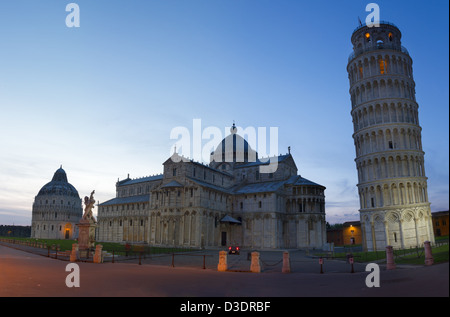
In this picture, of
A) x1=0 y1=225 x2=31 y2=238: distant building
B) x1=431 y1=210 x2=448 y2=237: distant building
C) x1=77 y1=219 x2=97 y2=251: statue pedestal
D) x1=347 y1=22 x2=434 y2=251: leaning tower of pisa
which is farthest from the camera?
x1=0 y1=225 x2=31 y2=238: distant building

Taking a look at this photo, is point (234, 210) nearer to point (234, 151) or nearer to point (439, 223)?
point (234, 151)

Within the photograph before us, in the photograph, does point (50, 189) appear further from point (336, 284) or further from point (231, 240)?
point (336, 284)

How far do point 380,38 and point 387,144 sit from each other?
703 inches

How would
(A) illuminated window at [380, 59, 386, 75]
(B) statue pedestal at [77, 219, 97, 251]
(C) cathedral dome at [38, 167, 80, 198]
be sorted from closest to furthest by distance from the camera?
(B) statue pedestal at [77, 219, 97, 251] < (A) illuminated window at [380, 59, 386, 75] < (C) cathedral dome at [38, 167, 80, 198]

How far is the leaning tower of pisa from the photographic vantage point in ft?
146

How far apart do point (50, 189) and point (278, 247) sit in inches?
4293

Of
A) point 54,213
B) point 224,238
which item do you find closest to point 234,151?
point 224,238

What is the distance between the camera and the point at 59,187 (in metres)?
132

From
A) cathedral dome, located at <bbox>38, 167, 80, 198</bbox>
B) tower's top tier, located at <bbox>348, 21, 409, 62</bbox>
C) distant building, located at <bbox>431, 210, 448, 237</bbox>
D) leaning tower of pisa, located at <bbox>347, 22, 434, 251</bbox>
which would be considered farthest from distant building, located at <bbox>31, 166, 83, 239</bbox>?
distant building, located at <bbox>431, 210, 448, 237</bbox>

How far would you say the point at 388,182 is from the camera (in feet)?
150

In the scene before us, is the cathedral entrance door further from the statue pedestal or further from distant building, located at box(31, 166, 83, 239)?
distant building, located at box(31, 166, 83, 239)

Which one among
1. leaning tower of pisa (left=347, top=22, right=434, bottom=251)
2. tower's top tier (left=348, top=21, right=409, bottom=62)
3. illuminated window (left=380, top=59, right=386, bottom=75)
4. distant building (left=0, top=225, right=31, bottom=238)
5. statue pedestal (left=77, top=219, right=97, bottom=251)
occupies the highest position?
tower's top tier (left=348, top=21, right=409, bottom=62)

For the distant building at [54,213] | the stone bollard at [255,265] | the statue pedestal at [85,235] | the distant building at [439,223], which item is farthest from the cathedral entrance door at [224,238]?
the distant building at [54,213]
